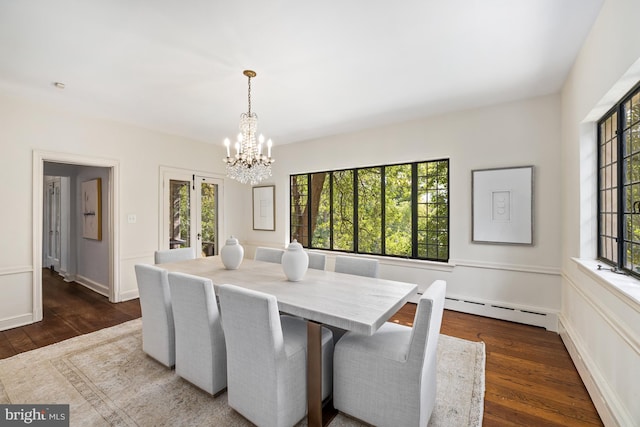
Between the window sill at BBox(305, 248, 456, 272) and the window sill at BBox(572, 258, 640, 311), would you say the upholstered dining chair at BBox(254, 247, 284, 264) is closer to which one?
the window sill at BBox(305, 248, 456, 272)

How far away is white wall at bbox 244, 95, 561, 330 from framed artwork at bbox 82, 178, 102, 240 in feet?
13.3

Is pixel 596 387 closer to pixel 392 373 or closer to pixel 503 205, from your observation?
pixel 392 373

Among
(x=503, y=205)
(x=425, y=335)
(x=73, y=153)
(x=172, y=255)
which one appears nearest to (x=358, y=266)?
(x=425, y=335)

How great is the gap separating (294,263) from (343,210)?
242 cm

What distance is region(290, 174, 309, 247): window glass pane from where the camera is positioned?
5.09 m

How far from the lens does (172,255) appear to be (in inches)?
132

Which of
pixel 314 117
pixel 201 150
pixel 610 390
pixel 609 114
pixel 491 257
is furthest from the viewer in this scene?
pixel 201 150

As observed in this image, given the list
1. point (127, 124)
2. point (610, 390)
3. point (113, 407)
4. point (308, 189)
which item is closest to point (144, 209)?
point (127, 124)

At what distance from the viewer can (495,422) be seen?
5.78ft

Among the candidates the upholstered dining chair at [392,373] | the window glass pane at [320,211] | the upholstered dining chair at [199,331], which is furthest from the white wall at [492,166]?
the upholstered dining chair at [199,331]

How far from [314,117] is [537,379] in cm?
346

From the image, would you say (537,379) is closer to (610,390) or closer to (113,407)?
(610,390)

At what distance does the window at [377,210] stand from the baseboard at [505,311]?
55 cm

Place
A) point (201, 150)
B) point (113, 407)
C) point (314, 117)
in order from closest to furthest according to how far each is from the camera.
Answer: point (113, 407), point (314, 117), point (201, 150)
